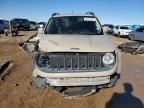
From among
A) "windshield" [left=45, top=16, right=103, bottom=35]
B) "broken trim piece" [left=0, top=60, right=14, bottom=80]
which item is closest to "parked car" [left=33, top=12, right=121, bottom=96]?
"windshield" [left=45, top=16, right=103, bottom=35]

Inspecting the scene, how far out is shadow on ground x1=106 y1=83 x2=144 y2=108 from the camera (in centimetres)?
588

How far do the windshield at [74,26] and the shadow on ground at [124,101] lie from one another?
1670mm

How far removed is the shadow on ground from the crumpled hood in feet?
4.15

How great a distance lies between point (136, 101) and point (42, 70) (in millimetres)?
2293

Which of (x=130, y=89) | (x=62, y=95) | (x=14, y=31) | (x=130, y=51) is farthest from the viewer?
(x=14, y=31)

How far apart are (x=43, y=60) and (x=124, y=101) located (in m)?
2.09

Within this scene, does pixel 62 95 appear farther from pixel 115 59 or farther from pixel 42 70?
pixel 115 59

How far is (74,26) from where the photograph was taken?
7.11 m

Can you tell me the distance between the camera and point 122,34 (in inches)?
1332

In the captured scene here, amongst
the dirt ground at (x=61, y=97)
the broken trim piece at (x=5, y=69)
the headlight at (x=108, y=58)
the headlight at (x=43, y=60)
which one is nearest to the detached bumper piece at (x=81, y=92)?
the dirt ground at (x=61, y=97)

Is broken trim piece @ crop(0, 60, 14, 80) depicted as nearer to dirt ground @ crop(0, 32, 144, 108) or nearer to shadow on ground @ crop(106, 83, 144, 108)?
dirt ground @ crop(0, 32, 144, 108)

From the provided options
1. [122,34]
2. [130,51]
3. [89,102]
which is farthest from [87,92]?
[122,34]

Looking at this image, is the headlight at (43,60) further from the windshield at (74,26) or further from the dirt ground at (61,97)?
the windshield at (74,26)

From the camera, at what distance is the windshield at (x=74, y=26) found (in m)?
6.98
